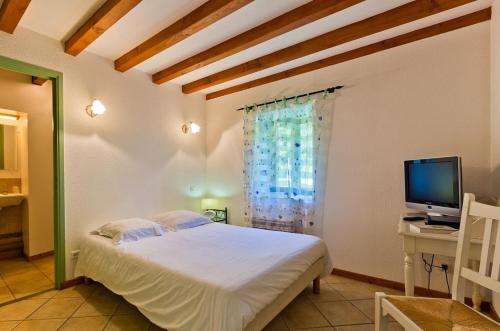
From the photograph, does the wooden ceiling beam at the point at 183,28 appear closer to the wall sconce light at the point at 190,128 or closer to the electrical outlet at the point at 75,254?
the wall sconce light at the point at 190,128

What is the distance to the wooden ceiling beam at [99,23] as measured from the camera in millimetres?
1842

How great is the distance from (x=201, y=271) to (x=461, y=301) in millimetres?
1541

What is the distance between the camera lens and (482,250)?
1330mm

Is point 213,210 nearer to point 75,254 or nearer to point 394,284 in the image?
point 75,254

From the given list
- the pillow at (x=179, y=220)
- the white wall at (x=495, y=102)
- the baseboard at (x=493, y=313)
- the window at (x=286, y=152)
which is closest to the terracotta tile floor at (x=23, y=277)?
the pillow at (x=179, y=220)

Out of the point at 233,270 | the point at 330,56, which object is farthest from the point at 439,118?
the point at 233,270

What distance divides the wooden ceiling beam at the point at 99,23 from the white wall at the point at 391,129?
201 cm

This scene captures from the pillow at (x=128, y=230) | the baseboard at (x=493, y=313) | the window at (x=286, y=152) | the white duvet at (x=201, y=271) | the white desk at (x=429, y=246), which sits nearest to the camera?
the white duvet at (x=201, y=271)

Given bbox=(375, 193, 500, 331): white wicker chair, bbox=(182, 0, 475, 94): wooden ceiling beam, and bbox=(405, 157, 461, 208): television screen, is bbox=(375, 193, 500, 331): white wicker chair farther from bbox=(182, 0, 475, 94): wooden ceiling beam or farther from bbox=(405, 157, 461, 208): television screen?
bbox=(182, 0, 475, 94): wooden ceiling beam

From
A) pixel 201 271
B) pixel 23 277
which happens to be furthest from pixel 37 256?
pixel 201 271

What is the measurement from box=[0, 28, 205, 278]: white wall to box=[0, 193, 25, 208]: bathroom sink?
1502 mm

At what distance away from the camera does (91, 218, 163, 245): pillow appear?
242 cm

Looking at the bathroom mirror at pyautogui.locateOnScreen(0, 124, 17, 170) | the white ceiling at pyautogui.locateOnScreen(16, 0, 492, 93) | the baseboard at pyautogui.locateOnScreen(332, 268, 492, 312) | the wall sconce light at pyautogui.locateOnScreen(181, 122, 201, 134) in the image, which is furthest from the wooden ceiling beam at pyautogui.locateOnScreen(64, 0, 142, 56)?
the baseboard at pyautogui.locateOnScreen(332, 268, 492, 312)

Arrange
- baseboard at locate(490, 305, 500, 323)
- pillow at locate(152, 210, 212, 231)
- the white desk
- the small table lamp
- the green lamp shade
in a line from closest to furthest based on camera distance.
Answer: the white desk → baseboard at locate(490, 305, 500, 323) → pillow at locate(152, 210, 212, 231) → the small table lamp → the green lamp shade
